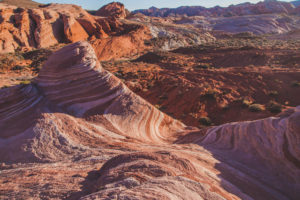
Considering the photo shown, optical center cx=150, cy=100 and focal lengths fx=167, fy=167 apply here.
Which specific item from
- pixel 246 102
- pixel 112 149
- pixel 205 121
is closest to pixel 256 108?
pixel 246 102

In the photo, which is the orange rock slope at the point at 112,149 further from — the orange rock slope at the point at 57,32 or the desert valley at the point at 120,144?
the orange rock slope at the point at 57,32

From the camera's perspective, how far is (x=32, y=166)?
3.19m

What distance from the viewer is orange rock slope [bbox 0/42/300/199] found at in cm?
248

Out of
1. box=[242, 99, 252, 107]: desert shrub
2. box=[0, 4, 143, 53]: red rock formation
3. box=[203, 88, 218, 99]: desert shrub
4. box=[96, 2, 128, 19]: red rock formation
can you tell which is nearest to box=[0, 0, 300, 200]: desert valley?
box=[242, 99, 252, 107]: desert shrub

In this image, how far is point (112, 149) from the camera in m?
3.80

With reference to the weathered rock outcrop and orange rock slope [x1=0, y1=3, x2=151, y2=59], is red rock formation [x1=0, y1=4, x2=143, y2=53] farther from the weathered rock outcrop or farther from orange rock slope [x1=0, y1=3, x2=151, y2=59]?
the weathered rock outcrop

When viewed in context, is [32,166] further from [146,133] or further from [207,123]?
[207,123]

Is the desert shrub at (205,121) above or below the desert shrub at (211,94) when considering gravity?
below

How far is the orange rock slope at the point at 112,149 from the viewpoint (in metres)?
2.48

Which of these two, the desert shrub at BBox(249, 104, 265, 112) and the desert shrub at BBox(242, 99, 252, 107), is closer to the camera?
the desert shrub at BBox(249, 104, 265, 112)

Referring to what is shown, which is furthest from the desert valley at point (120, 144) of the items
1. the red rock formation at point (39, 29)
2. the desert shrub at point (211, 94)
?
the red rock formation at point (39, 29)

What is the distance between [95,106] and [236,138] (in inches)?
166

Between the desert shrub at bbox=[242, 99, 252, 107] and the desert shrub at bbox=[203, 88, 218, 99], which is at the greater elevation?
the desert shrub at bbox=[203, 88, 218, 99]

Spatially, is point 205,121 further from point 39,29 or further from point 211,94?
point 39,29
